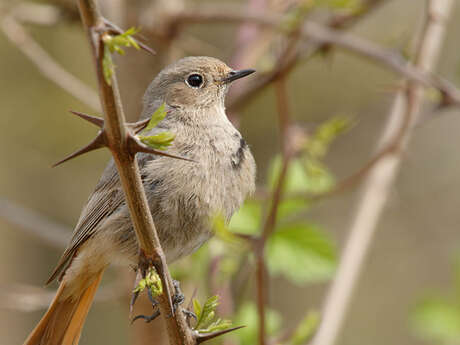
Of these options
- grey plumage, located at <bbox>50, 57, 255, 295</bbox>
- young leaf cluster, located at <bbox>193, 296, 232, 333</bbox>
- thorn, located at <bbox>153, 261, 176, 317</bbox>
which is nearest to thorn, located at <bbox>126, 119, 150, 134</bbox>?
thorn, located at <bbox>153, 261, 176, 317</bbox>

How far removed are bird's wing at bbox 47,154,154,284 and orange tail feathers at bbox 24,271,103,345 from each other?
0.31m

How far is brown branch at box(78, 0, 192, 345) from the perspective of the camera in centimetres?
153

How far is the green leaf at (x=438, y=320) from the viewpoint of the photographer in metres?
4.34

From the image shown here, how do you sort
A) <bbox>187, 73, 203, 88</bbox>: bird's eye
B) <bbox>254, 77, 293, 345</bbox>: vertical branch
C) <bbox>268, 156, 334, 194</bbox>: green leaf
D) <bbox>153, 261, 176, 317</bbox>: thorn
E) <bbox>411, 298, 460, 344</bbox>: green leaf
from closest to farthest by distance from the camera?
<bbox>153, 261, 176, 317</bbox>: thorn
<bbox>254, 77, 293, 345</bbox>: vertical branch
<bbox>268, 156, 334, 194</bbox>: green leaf
<bbox>187, 73, 203, 88</bbox>: bird's eye
<bbox>411, 298, 460, 344</bbox>: green leaf

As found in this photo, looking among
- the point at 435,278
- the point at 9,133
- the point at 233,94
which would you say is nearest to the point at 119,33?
the point at 233,94

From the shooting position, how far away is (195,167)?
3.13 meters

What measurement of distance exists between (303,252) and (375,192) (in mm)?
534

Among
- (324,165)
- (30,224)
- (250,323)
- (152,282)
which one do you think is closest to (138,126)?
(152,282)

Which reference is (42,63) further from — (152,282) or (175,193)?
(152,282)

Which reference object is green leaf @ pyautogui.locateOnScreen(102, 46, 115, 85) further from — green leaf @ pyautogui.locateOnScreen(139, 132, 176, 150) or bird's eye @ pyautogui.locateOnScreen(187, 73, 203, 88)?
bird's eye @ pyautogui.locateOnScreen(187, 73, 203, 88)

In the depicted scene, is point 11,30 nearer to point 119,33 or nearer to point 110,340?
point 119,33

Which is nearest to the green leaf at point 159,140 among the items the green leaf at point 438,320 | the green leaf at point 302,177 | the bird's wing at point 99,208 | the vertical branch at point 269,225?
the vertical branch at point 269,225

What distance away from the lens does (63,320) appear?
11.4ft

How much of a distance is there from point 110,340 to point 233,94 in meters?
5.44
